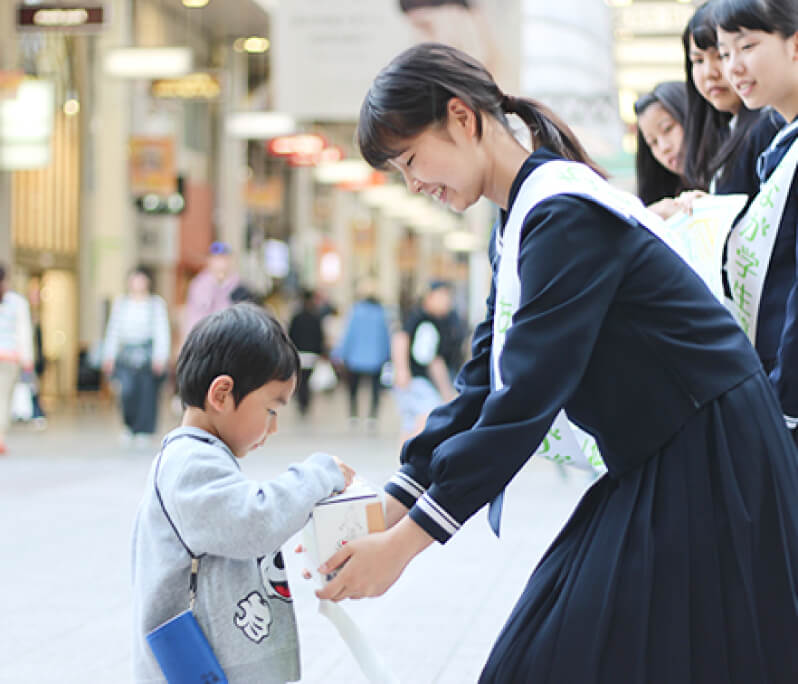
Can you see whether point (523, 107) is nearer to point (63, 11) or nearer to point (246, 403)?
point (246, 403)

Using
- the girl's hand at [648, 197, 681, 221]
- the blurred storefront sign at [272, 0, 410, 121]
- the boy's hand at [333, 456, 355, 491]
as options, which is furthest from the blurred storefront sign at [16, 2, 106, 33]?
the boy's hand at [333, 456, 355, 491]

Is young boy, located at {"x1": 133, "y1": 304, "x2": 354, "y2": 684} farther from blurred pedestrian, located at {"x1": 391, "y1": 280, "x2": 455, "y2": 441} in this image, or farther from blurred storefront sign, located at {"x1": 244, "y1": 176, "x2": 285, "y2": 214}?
blurred storefront sign, located at {"x1": 244, "y1": 176, "x2": 285, "y2": 214}

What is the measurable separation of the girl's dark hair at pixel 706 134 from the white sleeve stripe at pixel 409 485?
1367mm

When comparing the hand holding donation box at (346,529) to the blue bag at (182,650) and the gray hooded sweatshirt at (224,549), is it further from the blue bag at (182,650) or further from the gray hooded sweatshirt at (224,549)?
the blue bag at (182,650)

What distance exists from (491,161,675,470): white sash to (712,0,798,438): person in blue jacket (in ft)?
1.88

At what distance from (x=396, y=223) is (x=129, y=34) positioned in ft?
82.6

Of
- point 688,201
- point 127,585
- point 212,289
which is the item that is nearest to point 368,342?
point 212,289

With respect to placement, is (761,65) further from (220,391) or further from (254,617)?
(254,617)

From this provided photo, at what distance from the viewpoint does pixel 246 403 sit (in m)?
2.41

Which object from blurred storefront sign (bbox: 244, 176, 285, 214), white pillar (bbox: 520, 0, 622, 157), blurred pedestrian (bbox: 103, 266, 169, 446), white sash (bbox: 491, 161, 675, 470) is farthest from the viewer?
blurred storefront sign (bbox: 244, 176, 285, 214)

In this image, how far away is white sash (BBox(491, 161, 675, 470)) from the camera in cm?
197

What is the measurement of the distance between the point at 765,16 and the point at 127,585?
4097 millimetres

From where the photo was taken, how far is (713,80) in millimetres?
3115

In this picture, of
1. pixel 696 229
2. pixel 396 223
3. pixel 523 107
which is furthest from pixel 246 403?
pixel 396 223
